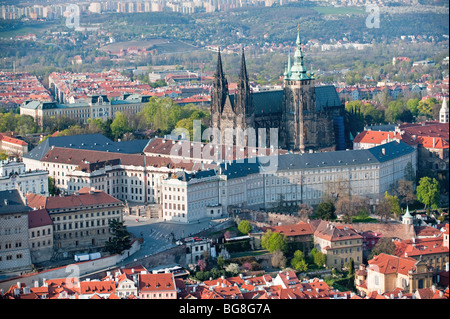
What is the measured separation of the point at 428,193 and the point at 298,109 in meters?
11.2

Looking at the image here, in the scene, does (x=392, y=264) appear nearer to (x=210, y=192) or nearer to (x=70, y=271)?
(x=210, y=192)

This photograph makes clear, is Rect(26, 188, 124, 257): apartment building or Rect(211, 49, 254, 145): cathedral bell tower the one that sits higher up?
Rect(211, 49, 254, 145): cathedral bell tower

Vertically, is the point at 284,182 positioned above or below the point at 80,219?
below

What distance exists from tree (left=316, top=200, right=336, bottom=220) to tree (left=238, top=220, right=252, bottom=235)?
14.8ft

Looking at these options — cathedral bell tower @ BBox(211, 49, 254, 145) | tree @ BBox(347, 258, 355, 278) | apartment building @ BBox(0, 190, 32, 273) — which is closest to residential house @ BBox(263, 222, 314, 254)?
tree @ BBox(347, 258, 355, 278)

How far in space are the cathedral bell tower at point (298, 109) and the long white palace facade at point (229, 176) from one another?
21.5 ft

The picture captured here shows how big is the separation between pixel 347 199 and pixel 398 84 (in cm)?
6165

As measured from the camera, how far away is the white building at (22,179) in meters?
49.4

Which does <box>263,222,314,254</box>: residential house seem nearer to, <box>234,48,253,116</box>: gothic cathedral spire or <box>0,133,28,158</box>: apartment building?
<box>234,48,253,116</box>: gothic cathedral spire

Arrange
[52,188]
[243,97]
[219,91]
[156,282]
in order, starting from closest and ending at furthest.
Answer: [156,282], [52,188], [243,97], [219,91]

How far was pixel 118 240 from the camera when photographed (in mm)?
41031

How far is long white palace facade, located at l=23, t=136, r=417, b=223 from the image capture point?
48562mm

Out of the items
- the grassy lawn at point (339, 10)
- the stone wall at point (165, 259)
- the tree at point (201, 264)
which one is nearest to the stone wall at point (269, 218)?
the stone wall at point (165, 259)

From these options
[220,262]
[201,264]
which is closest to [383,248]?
[220,262]
